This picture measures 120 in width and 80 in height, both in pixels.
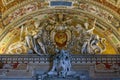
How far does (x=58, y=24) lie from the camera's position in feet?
50.0

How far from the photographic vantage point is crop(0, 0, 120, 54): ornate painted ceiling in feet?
48.0

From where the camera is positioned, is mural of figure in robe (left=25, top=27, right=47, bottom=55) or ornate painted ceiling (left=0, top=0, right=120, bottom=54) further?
ornate painted ceiling (left=0, top=0, right=120, bottom=54)

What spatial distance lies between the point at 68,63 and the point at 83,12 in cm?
287

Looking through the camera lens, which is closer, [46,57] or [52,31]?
[46,57]

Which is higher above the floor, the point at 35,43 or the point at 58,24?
the point at 58,24

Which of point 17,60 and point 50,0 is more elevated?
point 50,0

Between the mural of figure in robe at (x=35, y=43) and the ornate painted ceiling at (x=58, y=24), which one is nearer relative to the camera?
the mural of figure in robe at (x=35, y=43)

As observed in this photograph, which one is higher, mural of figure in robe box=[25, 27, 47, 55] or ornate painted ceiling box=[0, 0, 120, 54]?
ornate painted ceiling box=[0, 0, 120, 54]

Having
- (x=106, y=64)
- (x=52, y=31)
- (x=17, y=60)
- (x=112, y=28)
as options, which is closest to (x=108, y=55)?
(x=106, y=64)

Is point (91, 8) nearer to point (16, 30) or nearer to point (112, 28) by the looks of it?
point (112, 28)

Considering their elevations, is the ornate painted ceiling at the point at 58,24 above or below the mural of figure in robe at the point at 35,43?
above

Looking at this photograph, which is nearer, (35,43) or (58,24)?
(35,43)

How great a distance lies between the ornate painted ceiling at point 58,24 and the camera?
14641 millimetres

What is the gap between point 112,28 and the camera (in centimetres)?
1511
